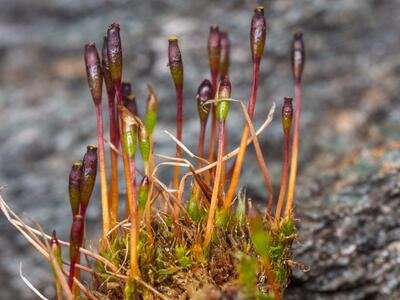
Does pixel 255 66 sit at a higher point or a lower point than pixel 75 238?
higher

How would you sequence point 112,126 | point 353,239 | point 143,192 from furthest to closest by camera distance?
point 353,239, point 112,126, point 143,192

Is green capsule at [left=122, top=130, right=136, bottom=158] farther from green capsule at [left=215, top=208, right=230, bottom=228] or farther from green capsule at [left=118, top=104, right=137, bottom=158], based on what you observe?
green capsule at [left=215, top=208, right=230, bottom=228]

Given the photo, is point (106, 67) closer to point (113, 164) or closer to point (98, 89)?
point (98, 89)

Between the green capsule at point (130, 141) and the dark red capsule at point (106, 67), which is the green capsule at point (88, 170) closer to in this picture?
the green capsule at point (130, 141)

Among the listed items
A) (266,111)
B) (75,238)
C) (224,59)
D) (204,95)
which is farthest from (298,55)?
(266,111)

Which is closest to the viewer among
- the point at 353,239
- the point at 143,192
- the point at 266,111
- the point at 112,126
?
the point at 143,192

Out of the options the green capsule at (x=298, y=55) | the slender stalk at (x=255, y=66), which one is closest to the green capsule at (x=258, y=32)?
the slender stalk at (x=255, y=66)
